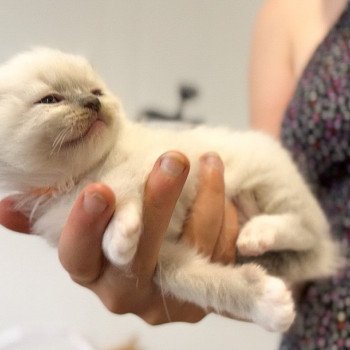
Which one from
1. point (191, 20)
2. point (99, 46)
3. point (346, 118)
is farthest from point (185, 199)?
point (191, 20)

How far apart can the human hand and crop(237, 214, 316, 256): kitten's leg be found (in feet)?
0.13

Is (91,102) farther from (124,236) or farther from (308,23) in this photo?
(308,23)

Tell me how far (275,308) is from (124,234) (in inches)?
6.5

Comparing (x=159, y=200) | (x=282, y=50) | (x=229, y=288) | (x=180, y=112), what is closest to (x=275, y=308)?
(x=229, y=288)

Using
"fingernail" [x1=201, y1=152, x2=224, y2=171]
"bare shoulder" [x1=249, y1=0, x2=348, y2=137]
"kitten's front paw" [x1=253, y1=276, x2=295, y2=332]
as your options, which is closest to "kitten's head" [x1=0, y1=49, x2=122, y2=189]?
"fingernail" [x1=201, y1=152, x2=224, y2=171]

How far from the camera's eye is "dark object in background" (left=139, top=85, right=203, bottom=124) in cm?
153

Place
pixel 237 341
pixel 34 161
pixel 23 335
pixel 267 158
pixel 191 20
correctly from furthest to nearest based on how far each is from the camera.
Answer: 1. pixel 191 20
2. pixel 237 341
3. pixel 23 335
4. pixel 267 158
5. pixel 34 161

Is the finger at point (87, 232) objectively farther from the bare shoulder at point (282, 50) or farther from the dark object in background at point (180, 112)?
the dark object in background at point (180, 112)

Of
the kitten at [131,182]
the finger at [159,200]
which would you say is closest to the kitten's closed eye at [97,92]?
the kitten at [131,182]

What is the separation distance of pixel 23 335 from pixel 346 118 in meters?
0.89

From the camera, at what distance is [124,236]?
20.4 inches

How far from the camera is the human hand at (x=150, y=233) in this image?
0.55 metres

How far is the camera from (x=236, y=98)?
164 centimetres

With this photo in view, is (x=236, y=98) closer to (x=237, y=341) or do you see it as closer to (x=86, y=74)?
(x=237, y=341)
